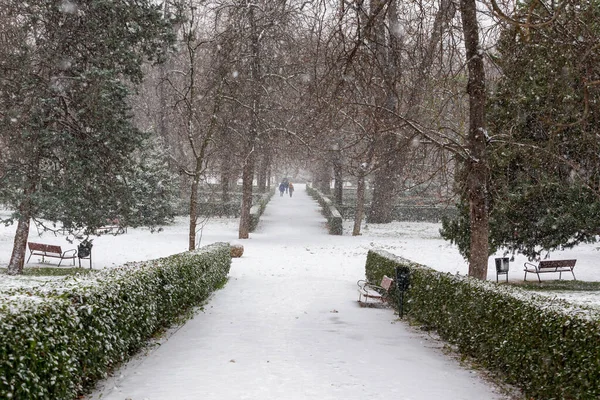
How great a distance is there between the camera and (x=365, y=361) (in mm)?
7949

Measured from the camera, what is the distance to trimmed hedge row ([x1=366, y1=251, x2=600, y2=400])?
5.36 metres

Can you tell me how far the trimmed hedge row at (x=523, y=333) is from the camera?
17.6 feet

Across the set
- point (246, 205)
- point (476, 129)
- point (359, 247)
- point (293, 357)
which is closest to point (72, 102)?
point (246, 205)

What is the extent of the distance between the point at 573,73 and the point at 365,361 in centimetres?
458

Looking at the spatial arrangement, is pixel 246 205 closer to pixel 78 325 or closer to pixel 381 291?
pixel 381 291

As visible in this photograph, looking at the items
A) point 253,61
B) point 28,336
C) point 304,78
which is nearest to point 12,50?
point 253,61

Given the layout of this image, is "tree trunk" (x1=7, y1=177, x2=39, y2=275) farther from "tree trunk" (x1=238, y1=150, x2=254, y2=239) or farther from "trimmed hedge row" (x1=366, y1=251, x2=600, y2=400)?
"trimmed hedge row" (x1=366, y1=251, x2=600, y2=400)

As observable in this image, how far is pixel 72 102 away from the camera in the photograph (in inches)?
688

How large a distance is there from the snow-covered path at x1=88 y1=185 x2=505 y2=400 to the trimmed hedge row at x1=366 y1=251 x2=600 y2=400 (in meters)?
0.40

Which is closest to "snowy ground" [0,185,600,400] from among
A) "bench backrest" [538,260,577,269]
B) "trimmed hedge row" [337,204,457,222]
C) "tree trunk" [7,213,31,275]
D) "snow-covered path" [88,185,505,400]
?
"snow-covered path" [88,185,505,400]

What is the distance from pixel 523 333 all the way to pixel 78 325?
4677 mm

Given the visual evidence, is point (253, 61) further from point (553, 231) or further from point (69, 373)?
point (69, 373)

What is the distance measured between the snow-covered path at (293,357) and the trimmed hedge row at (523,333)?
1.32ft

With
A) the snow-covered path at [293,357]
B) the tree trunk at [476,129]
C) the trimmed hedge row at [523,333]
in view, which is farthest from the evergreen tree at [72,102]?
the trimmed hedge row at [523,333]
